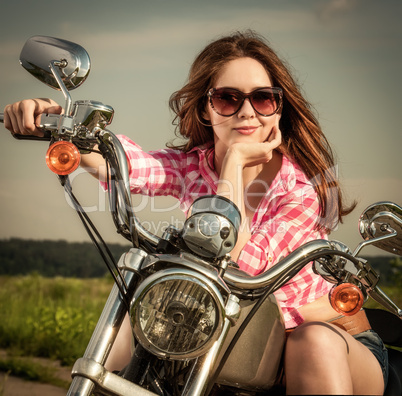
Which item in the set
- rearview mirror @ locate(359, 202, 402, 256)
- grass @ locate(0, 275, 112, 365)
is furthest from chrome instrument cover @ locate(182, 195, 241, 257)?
grass @ locate(0, 275, 112, 365)

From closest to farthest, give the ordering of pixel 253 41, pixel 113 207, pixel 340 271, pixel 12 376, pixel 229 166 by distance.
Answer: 1. pixel 113 207
2. pixel 340 271
3. pixel 229 166
4. pixel 253 41
5. pixel 12 376

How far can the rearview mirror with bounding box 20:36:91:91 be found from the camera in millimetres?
1290

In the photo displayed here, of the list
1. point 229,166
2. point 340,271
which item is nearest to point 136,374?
point 340,271

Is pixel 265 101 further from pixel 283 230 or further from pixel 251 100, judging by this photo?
pixel 283 230

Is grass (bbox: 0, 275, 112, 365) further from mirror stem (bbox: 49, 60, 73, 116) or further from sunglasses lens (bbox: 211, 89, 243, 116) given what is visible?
mirror stem (bbox: 49, 60, 73, 116)

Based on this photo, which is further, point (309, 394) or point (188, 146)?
point (188, 146)

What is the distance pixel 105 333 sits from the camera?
3.80 ft

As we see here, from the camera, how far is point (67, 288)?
4684mm

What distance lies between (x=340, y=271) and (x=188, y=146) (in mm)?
1156

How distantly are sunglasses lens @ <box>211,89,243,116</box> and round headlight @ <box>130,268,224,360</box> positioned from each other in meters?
0.92

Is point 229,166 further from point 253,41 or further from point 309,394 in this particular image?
point 253,41

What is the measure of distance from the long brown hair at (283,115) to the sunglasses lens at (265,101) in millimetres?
325

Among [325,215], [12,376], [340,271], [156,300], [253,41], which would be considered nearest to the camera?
[156,300]

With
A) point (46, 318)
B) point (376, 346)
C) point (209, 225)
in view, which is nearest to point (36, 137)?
point (209, 225)
